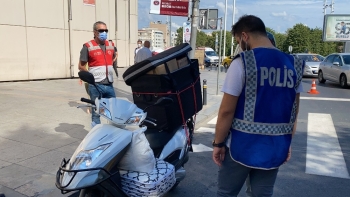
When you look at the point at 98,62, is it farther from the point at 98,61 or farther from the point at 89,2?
the point at 89,2

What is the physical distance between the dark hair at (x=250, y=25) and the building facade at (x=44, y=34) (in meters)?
12.0

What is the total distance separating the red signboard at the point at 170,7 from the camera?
382 inches

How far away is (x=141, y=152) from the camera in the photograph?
9.43 ft

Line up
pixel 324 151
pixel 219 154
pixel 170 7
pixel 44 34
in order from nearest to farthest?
pixel 219 154
pixel 324 151
pixel 170 7
pixel 44 34

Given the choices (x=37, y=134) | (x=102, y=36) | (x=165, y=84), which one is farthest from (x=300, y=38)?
(x=165, y=84)

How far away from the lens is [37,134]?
19.1 feet

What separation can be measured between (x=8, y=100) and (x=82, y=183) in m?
7.32

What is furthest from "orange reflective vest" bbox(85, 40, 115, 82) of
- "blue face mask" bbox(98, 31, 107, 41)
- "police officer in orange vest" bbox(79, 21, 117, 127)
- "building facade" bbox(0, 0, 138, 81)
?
"building facade" bbox(0, 0, 138, 81)

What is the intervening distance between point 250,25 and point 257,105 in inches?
22.9

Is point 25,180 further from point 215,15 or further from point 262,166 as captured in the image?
point 215,15

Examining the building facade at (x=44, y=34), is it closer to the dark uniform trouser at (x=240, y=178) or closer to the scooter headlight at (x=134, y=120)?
the scooter headlight at (x=134, y=120)

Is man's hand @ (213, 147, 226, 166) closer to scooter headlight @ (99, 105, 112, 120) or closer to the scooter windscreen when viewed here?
the scooter windscreen

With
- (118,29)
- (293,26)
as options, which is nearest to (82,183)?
(118,29)

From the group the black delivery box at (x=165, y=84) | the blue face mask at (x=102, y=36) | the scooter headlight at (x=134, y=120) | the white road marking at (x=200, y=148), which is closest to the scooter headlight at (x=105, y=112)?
the scooter headlight at (x=134, y=120)
